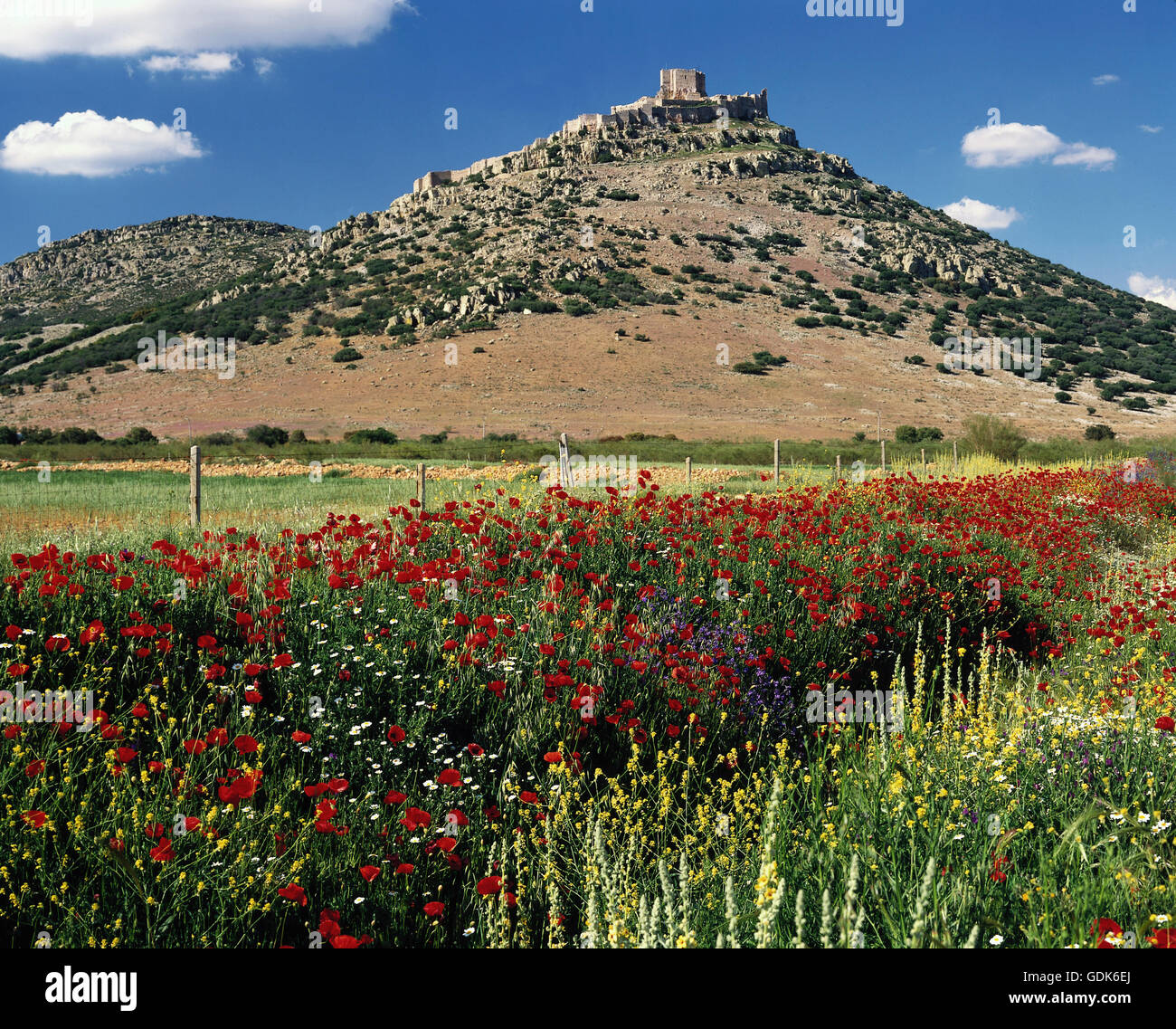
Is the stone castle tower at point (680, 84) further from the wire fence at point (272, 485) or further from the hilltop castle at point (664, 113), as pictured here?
the wire fence at point (272, 485)

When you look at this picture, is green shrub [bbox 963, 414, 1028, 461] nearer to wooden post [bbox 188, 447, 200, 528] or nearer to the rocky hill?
the rocky hill

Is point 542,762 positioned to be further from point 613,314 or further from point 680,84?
point 680,84

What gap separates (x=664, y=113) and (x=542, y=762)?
14140 cm

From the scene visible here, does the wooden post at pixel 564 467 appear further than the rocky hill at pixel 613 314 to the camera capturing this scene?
No

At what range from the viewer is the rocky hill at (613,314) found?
57.2m

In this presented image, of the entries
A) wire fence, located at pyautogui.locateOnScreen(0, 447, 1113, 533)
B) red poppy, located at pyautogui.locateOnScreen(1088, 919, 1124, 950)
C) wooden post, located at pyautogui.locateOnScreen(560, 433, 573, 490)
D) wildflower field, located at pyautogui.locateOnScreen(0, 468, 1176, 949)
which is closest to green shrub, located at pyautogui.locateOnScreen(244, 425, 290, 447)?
wire fence, located at pyautogui.locateOnScreen(0, 447, 1113, 533)

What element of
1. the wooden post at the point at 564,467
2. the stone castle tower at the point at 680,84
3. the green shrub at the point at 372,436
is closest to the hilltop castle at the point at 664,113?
the stone castle tower at the point at 680,84

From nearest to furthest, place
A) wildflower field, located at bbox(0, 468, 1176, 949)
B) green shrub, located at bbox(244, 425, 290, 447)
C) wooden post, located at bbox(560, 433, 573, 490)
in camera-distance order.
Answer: wildflower field, located at bbox(0, 468, 1176, 949) < wooden post, located at bbox(560, 433, 573, 490) < green shrub, located at bbox(244, 425, 290, 447)

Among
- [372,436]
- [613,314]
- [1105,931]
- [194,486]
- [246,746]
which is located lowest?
[1105,931]

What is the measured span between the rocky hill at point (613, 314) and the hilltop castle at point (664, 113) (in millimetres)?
3222

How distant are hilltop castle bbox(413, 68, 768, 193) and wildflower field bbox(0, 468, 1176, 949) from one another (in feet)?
408

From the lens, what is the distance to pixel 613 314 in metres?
74.1

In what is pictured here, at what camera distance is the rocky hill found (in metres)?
57.2

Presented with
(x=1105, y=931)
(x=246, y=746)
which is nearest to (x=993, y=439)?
(x=1105, y=931)
